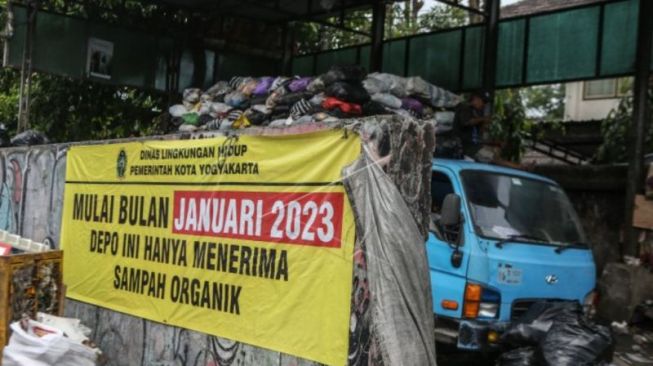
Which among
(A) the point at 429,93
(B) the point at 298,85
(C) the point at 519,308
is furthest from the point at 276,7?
(C) the point at 519,308

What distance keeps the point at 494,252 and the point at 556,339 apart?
2.87ft

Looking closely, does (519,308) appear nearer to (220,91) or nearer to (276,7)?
(220,91)

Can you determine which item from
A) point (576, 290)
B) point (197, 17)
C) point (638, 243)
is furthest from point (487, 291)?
point (197, 17)

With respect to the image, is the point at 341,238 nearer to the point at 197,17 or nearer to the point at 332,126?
the point at 332,126

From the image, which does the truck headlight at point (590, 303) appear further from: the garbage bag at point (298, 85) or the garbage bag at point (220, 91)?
the garbage bag at point (220, 91)

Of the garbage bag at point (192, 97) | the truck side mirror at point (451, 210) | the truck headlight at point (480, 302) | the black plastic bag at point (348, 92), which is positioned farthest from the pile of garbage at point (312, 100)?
the truck headlight at point (480, 302)

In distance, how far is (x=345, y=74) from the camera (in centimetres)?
658

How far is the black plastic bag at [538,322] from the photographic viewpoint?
5.12 meters

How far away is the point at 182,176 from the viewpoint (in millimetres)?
4793

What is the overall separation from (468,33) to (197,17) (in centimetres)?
582

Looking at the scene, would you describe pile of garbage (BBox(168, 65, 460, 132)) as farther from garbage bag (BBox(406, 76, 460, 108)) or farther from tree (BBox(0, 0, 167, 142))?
tree (BBox(0, 0, 167, 142))

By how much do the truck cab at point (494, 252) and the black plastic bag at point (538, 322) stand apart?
140 mm

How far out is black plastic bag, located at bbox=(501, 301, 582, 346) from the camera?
5.12 meters

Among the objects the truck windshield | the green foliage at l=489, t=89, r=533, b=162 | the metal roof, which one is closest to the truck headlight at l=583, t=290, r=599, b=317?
the truck windshield
